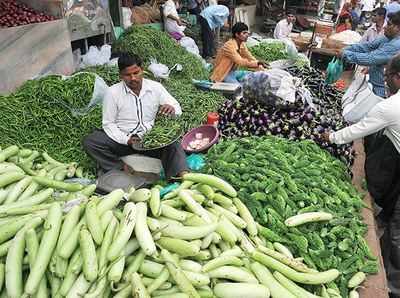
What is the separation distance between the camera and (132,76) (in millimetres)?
3566

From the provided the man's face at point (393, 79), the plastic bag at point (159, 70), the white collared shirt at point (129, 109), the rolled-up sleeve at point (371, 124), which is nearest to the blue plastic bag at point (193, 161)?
the white collared shirt at point (129, 109)

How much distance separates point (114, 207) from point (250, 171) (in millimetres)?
1215

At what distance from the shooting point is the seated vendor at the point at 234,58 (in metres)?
6.02

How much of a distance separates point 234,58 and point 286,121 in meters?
2.27

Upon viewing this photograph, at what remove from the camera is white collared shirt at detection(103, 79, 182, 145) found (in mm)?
3764

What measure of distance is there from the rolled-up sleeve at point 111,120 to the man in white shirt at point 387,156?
87.8 inches

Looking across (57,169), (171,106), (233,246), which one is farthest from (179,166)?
(233,246)

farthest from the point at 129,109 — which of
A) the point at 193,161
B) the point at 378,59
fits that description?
the point at 378,59

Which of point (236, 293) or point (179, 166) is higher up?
point (236, 293)

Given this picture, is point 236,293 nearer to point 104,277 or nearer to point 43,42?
point 104,277

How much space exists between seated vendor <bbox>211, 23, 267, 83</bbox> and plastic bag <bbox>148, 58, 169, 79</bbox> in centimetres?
93

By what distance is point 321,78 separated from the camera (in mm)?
5785

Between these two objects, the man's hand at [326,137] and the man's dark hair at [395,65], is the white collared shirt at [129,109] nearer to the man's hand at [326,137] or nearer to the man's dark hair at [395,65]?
the man's hand at [326,137]

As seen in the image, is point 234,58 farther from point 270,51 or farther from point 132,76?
point 132,76
